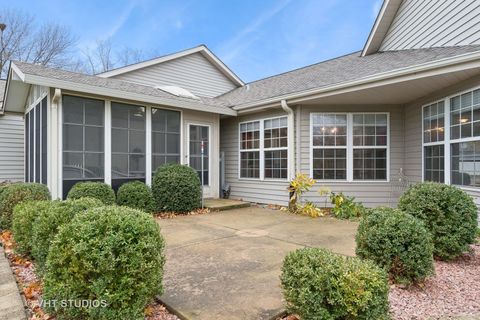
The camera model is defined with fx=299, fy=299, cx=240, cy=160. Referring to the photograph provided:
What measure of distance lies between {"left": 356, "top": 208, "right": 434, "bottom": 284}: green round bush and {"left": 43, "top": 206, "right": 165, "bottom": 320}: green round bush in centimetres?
220

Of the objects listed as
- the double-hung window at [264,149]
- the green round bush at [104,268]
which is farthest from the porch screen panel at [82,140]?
the green round bush at [104,268]

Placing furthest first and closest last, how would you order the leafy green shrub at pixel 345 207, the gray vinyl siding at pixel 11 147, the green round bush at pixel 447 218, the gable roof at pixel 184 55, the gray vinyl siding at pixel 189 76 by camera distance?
the gray vinyl siding at pixel 189 76 < the gable roof at pixel 184 55 < the gray vinyl siding at pixel 11 147 < the leafy green shrub at pixel 345 207 < the green round bush at pixel 447 218

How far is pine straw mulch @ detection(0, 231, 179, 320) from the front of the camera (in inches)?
97.7

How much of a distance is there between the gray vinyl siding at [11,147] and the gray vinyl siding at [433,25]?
485 inches

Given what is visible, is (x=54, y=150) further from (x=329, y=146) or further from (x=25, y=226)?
(x=329, y=146)

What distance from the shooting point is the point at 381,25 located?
878 cm

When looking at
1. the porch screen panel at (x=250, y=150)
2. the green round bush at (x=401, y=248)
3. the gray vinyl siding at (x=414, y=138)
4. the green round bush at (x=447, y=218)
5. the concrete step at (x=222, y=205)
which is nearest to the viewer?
the green round bush at (x=401, y=248)

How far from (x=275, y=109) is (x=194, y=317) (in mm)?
6733

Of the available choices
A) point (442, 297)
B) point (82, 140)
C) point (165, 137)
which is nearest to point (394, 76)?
point (442, 297)

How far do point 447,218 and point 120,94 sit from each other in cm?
665

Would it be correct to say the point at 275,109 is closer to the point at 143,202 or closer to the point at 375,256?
the point at 143,202

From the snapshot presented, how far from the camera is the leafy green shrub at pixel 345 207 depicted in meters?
6.90

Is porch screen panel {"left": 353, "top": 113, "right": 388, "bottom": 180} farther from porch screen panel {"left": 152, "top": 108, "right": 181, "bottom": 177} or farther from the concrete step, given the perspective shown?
porch screen panel {"left": 152, "top": 108, "right": 181, "bottom": 177}

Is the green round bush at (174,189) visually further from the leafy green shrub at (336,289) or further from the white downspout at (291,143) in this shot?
A: the leafy green shrub at (336,289)
